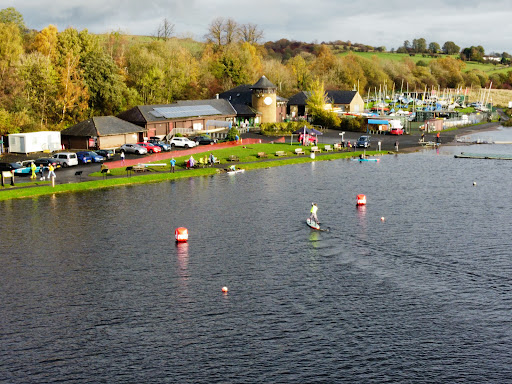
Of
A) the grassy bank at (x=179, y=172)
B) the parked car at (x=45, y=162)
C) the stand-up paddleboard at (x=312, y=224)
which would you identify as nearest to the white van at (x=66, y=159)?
the parked car at (x=45, y=162)

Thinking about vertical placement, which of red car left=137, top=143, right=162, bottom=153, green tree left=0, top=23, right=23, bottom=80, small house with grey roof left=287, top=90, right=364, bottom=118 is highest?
green tree left=0, top=23, right=23, bottom=80

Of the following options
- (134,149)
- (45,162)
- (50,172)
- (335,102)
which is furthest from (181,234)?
(335,102)

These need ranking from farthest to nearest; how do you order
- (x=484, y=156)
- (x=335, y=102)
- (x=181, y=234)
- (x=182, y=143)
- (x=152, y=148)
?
1. (x=335, y=102)
2. (x=182, y=143)
3. (x=484, y=156)
4. (x=152, y=148)
5. (x=181, y=234)

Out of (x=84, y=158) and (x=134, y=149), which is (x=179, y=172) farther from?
(x=134, y=149)

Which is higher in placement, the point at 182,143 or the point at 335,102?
the point at 335,102

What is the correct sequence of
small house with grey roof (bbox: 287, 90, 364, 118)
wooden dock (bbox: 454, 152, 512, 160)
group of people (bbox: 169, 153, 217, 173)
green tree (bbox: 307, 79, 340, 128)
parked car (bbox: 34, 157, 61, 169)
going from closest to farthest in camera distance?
1. parked car (bbox: 34, 157, 61, 169)
2. group of people (bbox: 169, 153, 217, 173)
3. wooden dock (bbox: 454, 152, 512, 160)
4. green tree (bbox: 307, 79, 340, 128)
5. small house with grey roof (bbox: 287, 90, 364, 118)

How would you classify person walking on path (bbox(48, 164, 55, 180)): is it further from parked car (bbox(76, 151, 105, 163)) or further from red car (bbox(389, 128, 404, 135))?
red car (bbox(389, 128, 404, 135))

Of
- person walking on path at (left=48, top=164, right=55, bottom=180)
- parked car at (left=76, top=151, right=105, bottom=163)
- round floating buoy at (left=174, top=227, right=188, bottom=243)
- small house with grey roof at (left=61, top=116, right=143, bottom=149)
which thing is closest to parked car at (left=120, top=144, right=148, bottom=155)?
small house with grey roof at (left=61, top=116, right=143, bottom=149)
